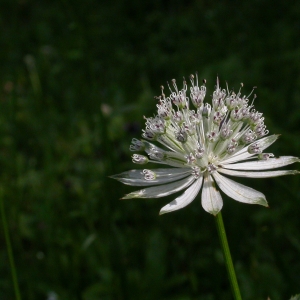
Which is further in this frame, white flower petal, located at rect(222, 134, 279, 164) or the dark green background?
the dark green background

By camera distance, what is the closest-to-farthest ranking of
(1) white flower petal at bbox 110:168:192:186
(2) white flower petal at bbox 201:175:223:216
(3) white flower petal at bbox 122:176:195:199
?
1. (2) white flower petal at bbox 201:175:223:216
2. (3) white flower petal at bbox 122:176:195:199
3. (1) white flower petal at bbox 110:168:192:186

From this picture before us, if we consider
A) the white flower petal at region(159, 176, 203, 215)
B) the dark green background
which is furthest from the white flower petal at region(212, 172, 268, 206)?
the dark green background

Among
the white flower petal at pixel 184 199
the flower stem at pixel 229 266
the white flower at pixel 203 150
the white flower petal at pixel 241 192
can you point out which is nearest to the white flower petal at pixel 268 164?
the white flower at pixel 203 150

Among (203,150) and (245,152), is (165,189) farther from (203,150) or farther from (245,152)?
(245,152)

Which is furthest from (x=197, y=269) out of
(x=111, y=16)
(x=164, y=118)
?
(x=111, y=16)

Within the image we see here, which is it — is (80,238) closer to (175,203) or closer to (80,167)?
(80,167)

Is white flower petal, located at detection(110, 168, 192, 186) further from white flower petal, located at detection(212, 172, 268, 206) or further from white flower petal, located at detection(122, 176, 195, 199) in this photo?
white flower petal, located at detection(212, 172, 268, 206)
